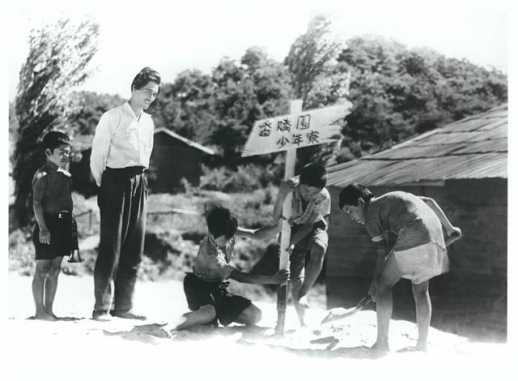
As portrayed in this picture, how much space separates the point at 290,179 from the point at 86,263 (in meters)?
2.46

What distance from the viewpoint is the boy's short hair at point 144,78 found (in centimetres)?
578

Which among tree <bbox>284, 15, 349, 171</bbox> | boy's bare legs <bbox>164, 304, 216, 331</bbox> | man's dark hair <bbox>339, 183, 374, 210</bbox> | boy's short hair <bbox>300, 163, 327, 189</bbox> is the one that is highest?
tree <bbox>284, 15, 349, 171</bbox>

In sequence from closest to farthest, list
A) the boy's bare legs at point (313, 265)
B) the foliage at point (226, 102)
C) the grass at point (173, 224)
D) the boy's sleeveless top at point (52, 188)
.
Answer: the boy's bare legs at point (313, 265), the boy's sleeveless top at point (52, 188), the foliage at point (226, 102), the grass at point (173, 224)

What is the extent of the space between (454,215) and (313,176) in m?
1.95

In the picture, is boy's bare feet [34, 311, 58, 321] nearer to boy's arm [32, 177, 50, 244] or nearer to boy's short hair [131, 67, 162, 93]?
boy's arm [32, 177, 50, 244]

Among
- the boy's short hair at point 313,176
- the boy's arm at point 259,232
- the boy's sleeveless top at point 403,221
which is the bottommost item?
the boy's arm at point 259,232

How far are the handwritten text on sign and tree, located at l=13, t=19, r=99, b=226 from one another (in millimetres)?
1883

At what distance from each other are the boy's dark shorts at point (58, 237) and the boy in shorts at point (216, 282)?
109 cm

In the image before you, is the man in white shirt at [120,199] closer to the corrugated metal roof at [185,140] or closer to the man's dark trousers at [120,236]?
the man's dark trousers at [120,236]

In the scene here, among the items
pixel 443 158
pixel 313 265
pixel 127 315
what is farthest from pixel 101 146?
pixel 443 158

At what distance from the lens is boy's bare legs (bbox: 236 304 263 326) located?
5367 mm

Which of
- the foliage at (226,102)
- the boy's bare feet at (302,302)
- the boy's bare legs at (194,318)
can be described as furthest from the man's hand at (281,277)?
the foliage at (226,102)

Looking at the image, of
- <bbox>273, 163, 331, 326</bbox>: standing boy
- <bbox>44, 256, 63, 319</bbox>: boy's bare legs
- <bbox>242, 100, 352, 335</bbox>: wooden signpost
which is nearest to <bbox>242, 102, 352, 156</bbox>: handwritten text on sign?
<bbox>242, 100, 352, 335</bbox>: wooden signpost

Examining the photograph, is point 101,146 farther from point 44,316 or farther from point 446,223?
point 446,223
